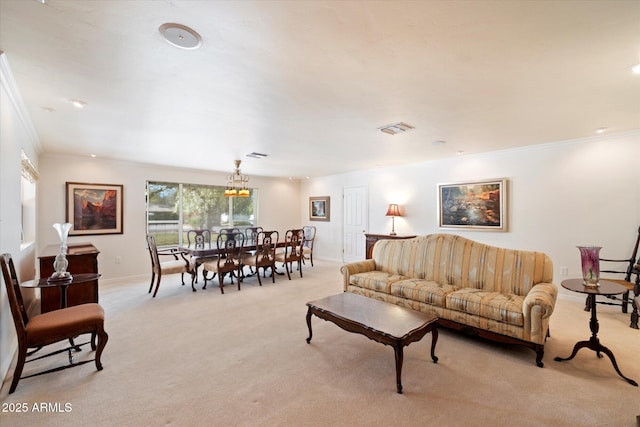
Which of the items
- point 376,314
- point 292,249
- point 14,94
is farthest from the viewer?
→ point 292,249

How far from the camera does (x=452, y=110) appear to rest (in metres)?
2.95

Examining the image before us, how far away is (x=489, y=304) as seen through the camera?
2.69 metres

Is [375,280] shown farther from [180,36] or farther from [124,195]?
[124,195]

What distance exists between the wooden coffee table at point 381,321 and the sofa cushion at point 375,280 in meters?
0.62

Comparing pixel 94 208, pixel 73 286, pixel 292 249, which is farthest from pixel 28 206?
pixel 292 249

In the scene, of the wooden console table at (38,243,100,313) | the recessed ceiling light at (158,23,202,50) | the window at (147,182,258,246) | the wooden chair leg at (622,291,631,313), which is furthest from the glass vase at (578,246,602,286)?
the window at (147,182,258,246)

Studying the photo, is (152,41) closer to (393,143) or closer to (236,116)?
(236,116)

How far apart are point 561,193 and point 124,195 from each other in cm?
788

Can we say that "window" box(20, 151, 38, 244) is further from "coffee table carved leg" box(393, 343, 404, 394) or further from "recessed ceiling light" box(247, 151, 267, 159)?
"coffee table carved leg" box(393, 343, 404, 394)

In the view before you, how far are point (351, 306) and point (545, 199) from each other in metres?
3.86

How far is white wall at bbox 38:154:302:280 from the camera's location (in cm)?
488

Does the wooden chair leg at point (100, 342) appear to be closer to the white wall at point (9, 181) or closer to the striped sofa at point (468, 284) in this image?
the white wall at point (9, 181)

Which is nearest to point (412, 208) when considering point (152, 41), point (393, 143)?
point (393, 143)

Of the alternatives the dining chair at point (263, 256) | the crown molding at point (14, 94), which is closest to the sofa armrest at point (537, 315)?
the dining chair at point (263, 256)
